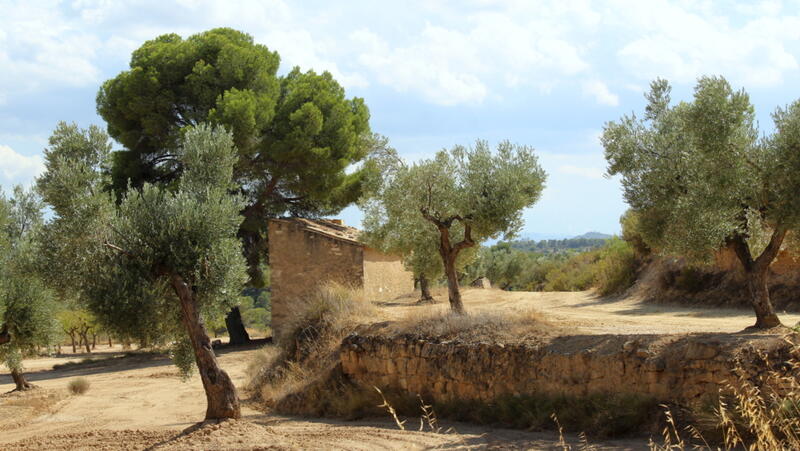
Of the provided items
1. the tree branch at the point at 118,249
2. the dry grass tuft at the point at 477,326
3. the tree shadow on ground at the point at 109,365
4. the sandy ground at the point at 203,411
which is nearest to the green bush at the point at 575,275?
the sandy ground at the point at 203,411

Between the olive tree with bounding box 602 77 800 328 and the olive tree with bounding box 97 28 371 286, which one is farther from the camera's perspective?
the olive tree with bounding box 97 28 371 286

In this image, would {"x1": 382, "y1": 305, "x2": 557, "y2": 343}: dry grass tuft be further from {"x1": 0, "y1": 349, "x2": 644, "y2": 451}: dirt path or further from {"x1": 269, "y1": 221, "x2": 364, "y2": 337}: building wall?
{"x1": 269, "y1": 221, "x2": 364, "y2": 337}: building wall

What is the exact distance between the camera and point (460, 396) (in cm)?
1347

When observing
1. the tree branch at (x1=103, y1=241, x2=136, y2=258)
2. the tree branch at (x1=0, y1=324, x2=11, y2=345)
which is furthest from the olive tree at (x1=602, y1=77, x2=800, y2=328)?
the tree branch at (x1=0, y1=324, x2=11, y2=345)

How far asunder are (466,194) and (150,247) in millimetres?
7856

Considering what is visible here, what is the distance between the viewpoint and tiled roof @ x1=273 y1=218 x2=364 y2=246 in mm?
24359

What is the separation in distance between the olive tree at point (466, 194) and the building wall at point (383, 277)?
579 cm

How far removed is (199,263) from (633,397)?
7.69m

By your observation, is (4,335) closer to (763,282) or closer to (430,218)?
(430,218)

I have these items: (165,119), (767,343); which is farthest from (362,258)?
(767,343)

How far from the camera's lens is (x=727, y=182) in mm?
11953

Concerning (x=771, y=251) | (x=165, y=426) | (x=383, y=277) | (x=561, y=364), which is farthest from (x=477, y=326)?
(x=383, y=277)

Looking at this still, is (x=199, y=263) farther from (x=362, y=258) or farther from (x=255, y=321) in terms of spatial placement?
(x=255, y=321)

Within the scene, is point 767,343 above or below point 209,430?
above
